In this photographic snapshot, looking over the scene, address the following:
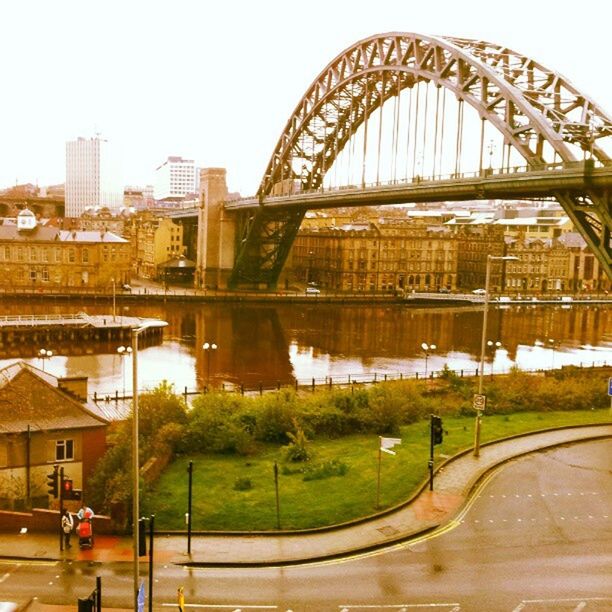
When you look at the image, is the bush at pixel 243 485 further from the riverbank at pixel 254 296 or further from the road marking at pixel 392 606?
the riverbank at pixel 254 296

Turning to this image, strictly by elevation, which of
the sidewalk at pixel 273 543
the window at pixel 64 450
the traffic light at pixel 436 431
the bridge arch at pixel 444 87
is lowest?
the sidewalk at pixel 273 543

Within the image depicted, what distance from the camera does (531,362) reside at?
59.3 m

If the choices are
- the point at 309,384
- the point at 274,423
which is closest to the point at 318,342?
the point at 309,384

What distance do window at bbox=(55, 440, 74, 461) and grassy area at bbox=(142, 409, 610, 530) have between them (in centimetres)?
305

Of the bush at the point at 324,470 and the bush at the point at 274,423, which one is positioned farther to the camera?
the bush at the point at 274,423

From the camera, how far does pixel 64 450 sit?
81.3 feet

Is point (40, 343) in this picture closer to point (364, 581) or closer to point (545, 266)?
point (364, 581)

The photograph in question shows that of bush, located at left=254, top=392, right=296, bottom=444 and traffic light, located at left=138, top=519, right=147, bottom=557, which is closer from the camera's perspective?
traffic light, located at left=138, top=519, right=147, bottom=557

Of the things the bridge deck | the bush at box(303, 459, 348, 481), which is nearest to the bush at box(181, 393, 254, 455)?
the bush at box(303, 459, 348, 481)

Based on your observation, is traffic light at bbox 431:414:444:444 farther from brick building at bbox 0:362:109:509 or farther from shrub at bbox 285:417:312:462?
brick building at bbox 0:362:109:509

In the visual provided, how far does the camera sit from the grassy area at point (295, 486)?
69.5 ft

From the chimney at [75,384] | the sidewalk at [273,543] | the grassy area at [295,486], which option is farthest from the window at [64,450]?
the sidewalk at [273,543]

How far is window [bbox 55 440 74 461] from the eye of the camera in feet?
80.8

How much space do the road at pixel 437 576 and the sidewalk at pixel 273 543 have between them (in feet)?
1.31
